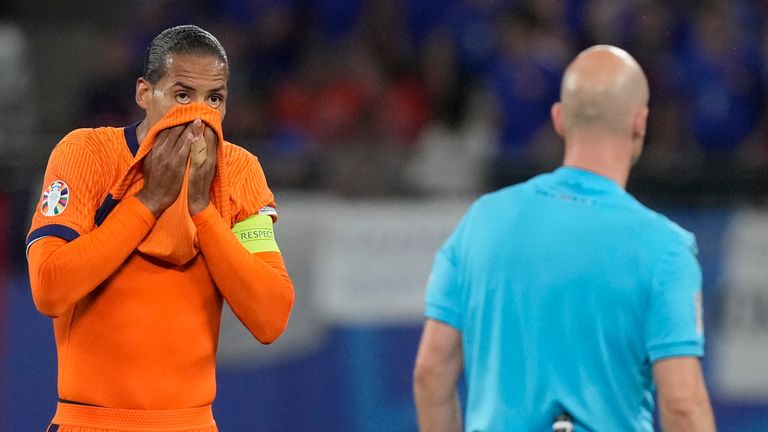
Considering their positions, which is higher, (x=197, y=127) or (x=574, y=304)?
(x=197, y=127)

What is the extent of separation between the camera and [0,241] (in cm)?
613

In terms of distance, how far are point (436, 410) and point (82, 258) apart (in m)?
0.92

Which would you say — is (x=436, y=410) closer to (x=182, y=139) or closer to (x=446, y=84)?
(x=182, y=139)

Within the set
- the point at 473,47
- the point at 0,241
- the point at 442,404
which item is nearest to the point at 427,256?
the point at 473,47

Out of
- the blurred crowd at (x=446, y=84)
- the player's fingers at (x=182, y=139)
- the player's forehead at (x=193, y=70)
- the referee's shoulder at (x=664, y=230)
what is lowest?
the referee's shoulder at (x=664, y=230)

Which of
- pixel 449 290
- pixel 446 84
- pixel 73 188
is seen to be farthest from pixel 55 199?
pixel 446 84

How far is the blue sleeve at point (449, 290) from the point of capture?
9.43 feet

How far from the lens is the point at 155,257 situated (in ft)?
8.63

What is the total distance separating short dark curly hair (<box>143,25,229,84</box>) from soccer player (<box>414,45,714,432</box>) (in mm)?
732

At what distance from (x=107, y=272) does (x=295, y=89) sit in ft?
16.3

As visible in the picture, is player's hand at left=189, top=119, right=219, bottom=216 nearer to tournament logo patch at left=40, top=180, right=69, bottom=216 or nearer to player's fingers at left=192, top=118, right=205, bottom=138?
player's fingers at left=192, top=118, right=205, bottom=138

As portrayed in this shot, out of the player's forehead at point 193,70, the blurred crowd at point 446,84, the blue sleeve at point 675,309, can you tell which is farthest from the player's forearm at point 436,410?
the blurred crowd at point 446,84

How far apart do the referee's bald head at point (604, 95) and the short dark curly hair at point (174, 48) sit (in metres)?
0.81

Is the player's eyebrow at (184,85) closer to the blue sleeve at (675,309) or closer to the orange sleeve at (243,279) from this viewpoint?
the orange sleeve at (243,279)
